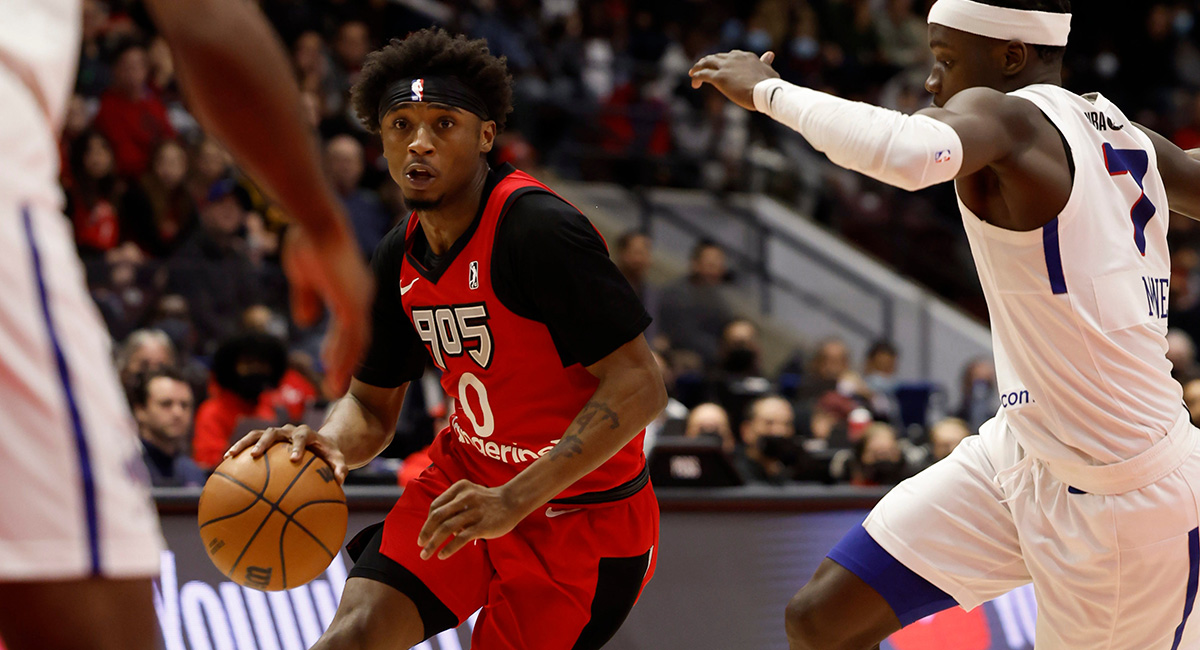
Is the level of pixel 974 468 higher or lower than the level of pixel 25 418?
lower

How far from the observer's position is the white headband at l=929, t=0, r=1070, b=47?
3.45 meters

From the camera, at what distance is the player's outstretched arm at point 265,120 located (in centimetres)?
175

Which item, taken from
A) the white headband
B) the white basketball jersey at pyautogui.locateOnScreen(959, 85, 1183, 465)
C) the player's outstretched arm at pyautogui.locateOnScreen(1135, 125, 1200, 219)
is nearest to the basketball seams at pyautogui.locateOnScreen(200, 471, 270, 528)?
the white basketball jersey at pyautogui.locateOnScreen(959, 85, 1183, 465)

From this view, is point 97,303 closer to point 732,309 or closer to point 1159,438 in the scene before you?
point 732,309

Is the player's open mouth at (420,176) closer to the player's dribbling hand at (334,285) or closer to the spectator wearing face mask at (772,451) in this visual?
the player's dribbling hand at (334,285)

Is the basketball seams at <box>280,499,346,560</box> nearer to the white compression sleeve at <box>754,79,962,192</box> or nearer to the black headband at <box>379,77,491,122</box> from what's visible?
the black headband at <box>379,77,491,122</box>

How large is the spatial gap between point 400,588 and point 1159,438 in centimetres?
198

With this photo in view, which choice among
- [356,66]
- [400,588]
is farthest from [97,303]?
[400,588]

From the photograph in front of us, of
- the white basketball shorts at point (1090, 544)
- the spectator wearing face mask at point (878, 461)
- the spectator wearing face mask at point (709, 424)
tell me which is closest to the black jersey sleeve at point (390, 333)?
the white basketball shorts at point (1090, 544)

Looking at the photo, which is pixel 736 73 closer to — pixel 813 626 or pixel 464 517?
pixel 464 517

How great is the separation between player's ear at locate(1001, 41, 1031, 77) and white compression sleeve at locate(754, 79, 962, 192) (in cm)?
52

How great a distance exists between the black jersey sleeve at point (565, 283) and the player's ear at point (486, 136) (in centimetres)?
30

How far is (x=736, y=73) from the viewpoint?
348 cm

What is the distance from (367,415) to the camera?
3945 millimetres
